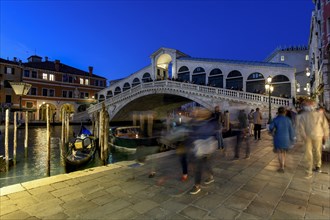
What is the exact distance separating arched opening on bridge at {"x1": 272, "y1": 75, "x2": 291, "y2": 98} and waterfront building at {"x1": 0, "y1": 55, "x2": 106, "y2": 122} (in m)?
27.6

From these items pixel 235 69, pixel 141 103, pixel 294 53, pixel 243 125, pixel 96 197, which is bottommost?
pixel 96 197

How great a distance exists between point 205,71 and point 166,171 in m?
25.2

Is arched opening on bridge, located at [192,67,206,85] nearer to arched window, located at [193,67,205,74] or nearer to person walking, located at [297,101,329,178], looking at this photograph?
arched window, located at [193,67,205,74]

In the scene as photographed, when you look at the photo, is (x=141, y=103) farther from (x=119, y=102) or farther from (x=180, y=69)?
(x=180, y=69)

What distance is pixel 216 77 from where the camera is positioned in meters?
27.2

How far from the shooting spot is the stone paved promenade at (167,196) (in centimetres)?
285

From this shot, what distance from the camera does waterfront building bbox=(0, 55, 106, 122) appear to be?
29797mm

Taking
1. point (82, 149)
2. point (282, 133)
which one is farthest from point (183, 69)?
point (282, 133)

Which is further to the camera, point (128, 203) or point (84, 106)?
point (84, 106)

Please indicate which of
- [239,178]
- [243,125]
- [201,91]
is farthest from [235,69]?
[239,178]

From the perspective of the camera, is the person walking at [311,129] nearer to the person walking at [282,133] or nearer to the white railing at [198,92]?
the person walking at [282,133]

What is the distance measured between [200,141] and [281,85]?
23.3 metres

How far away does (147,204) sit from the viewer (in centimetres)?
314

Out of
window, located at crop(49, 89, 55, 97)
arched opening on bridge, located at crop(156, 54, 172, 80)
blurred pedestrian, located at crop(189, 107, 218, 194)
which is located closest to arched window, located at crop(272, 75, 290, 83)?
arched opening on bridge, located at crop(156, 54, 172, 80)
